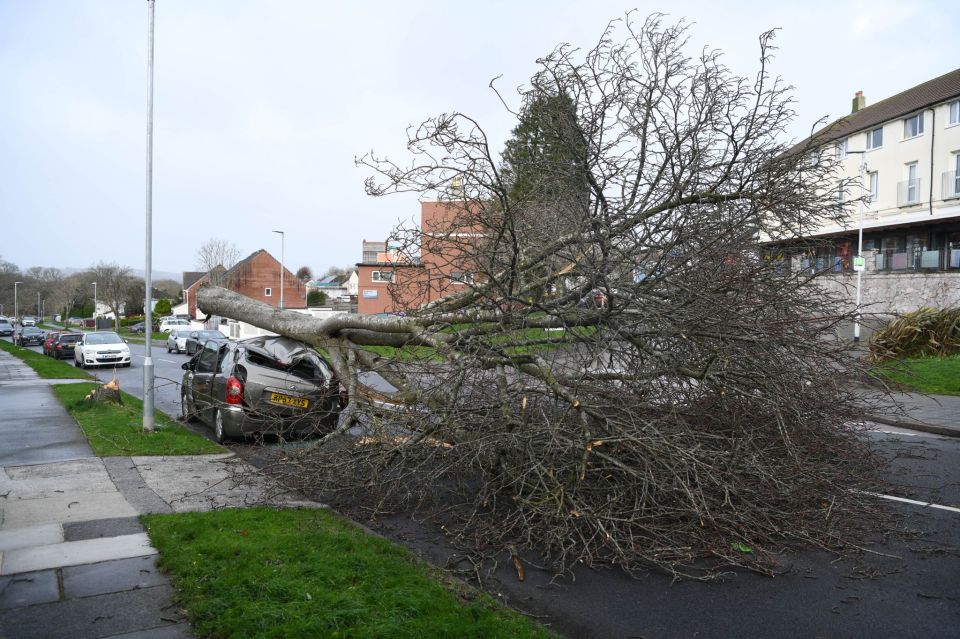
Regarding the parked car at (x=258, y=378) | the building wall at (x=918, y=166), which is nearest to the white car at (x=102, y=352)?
the parked car at (x=258, y=378)

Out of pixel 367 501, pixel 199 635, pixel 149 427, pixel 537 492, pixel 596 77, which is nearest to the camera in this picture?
pixel 199 635

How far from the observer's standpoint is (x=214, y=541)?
5309 mm

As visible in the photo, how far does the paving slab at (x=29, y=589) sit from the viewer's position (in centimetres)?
434

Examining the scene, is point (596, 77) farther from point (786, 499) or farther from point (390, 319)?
point (786, 499)

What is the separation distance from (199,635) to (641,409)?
12.6 feet

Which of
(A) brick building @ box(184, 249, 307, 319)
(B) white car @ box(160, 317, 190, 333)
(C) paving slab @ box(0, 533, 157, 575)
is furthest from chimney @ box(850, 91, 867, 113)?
(B) white car @ box(160, 317, 190, 333)

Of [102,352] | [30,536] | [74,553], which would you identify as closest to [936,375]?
[74,553]

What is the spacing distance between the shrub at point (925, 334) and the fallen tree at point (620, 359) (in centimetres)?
1316

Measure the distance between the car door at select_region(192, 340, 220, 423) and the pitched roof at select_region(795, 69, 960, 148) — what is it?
29.7 m

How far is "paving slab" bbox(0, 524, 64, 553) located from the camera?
5.41 m

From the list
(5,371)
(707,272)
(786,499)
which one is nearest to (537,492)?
(786,499)

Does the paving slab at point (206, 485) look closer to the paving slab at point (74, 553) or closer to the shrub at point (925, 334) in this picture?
the paving slab at point (74, 553)

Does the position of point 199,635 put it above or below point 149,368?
below

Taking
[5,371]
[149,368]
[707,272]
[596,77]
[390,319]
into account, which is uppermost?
[596,77]
